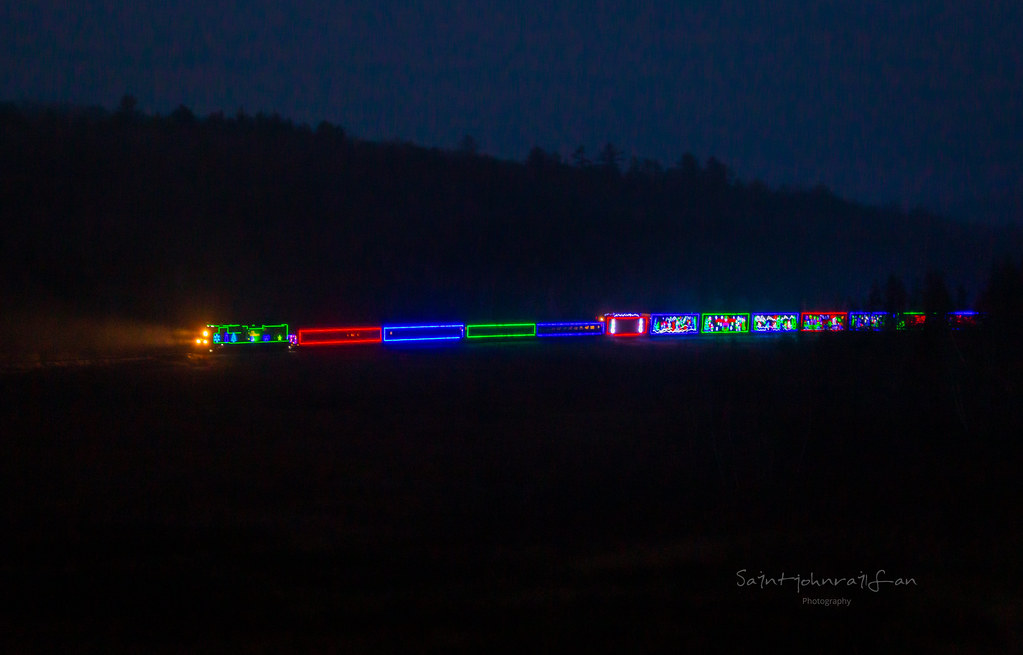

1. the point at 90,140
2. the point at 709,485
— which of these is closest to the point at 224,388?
the point at 709,485

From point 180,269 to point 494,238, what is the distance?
22.6 metres

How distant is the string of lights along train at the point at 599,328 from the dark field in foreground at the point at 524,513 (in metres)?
4.34

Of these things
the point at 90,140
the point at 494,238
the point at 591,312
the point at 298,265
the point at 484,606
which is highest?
the point at 90,140

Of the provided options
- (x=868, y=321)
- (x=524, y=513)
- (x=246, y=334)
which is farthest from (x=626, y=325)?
(x=524, y=513)

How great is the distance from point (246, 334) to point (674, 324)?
1712cm

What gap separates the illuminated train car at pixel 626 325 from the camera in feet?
108

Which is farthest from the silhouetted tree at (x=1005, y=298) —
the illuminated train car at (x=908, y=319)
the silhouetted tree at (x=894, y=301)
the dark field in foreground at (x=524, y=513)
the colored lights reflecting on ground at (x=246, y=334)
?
the colored lights reflecting on ground at (x=246, y=334)

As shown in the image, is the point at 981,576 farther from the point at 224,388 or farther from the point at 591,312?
the point at 591,312

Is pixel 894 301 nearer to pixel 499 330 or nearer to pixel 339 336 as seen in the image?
pixel 499 330

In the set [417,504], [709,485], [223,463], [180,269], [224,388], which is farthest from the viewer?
[180,269]

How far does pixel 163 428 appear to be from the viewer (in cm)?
1220

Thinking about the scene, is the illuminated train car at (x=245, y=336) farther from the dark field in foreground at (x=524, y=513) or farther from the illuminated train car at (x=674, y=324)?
the illuminated train car at (x=674, y=324)

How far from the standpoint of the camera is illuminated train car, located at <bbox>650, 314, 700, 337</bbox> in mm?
33625

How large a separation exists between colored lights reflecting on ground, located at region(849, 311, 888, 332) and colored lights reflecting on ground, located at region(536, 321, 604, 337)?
10.2 m
